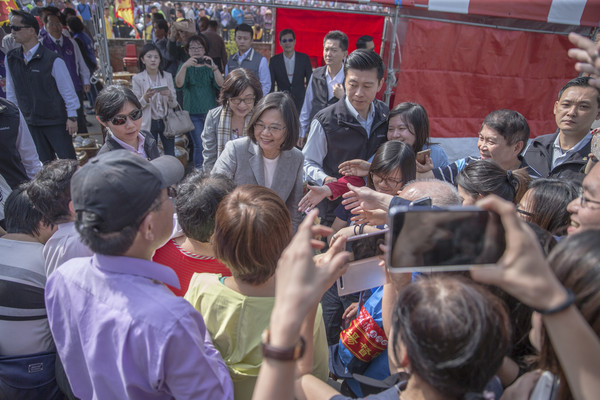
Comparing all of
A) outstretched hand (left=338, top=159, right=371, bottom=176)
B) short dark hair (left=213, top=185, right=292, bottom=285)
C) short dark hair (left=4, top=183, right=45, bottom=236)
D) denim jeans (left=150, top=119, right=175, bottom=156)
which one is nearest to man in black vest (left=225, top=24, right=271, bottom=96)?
denim jeans (left=150, top=119, right=175, bottom=156)

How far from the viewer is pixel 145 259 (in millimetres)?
1326

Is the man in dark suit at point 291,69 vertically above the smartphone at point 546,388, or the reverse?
the man in dark suit at point 291,69

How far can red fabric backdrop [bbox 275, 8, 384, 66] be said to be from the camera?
6.82 meters

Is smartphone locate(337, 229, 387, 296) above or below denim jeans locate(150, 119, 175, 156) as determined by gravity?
above

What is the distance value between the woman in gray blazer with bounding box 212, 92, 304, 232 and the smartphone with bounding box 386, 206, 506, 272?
1.95 m

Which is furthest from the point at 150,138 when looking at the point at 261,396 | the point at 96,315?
the point at 261,396

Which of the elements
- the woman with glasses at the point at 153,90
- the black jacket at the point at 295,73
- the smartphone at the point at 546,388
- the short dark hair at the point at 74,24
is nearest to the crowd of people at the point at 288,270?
the smartphone at the point at 546,388

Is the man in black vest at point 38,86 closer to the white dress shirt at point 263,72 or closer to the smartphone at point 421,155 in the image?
the white dress shirt at point 263,72

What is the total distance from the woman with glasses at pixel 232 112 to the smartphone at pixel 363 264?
2178 millimetres

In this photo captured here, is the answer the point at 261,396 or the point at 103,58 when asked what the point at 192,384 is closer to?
the point at 261,396

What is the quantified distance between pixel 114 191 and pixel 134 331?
412mm

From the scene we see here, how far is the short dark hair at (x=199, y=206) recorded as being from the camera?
186 cm

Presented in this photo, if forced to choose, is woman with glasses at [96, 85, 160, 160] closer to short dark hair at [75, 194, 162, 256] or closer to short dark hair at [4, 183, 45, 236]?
short dark hair at [4, 183, 45, 236]

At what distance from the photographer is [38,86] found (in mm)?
4660
